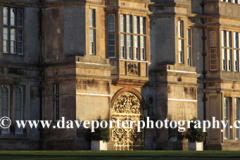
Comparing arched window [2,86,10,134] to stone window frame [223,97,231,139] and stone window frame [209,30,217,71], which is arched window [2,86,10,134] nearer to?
stone window frame [209,30,217,71]

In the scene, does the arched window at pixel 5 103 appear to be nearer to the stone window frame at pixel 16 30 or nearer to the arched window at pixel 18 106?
the arched window at pixel 18 106

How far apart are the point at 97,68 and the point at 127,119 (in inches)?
201

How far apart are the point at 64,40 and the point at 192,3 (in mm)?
14585

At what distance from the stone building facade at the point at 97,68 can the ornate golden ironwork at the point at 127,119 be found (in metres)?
0.07

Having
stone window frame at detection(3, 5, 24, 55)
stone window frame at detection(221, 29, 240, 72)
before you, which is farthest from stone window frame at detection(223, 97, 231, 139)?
stone window frame at detection(3, 5, 24, 55)

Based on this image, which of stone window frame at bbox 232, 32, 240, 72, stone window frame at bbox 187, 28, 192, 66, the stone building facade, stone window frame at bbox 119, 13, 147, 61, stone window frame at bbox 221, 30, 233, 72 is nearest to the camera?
the stone building facade

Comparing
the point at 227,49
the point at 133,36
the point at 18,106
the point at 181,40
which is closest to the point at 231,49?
the point at 227,49

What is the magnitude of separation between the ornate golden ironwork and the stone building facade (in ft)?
0.21

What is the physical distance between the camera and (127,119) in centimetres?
5000

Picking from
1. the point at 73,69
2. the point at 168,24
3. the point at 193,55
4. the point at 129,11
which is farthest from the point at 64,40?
the point at 193,55

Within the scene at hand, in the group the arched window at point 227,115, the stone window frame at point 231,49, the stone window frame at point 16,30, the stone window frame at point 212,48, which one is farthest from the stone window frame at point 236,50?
the stone window frame at point 16,30

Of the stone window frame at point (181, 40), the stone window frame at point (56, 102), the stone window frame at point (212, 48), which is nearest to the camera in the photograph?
the stone window frame at point (56, 102)

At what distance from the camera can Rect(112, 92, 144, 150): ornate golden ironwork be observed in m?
49.2

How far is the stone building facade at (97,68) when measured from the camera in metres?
45.6
